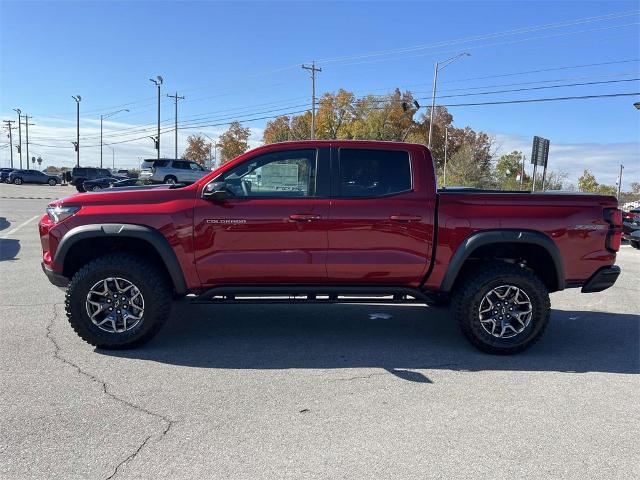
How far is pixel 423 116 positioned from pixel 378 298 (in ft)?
228

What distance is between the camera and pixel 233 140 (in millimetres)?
79062

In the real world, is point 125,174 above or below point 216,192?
above

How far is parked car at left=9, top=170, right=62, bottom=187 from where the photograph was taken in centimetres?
4981

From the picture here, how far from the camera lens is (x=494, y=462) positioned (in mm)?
2963

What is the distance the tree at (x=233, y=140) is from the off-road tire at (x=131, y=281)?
246ft

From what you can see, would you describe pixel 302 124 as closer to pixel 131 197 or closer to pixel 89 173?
pixel 89 173

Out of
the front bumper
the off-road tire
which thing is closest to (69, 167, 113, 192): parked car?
the front bumper

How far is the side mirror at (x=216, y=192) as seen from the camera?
179 inches

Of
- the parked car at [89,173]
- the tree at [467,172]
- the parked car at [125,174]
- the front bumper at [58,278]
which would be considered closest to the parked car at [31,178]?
the parked car at [125,174]

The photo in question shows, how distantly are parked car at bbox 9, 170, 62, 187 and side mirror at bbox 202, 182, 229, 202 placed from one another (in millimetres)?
53599

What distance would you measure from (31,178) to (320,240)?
54.9 m

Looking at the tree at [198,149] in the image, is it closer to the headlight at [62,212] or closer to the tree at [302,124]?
the tree at [302,124]

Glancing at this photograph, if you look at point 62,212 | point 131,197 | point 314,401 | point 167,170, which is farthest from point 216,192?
point 167,170

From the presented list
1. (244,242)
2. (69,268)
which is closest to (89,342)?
(69,268)
